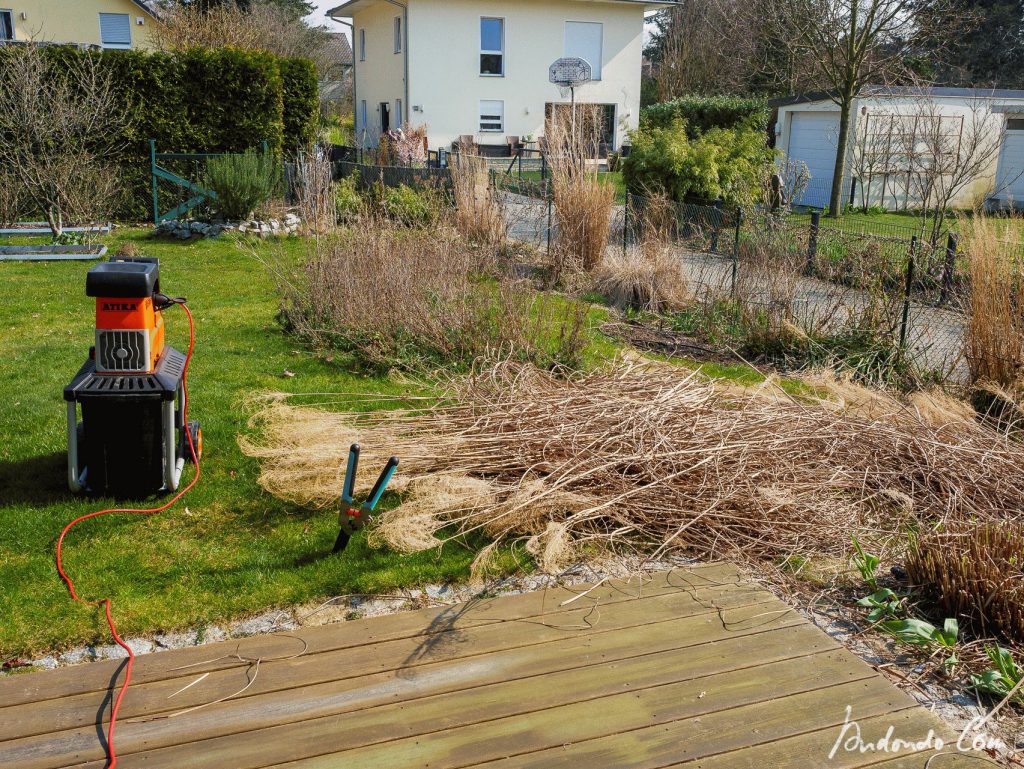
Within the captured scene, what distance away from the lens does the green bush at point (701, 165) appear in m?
14.7

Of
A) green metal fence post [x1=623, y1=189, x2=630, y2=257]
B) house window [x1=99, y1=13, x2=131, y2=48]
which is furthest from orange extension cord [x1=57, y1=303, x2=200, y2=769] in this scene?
house window [x1=99, y1=13, x2=131, y2=48]

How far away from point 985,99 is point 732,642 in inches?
847

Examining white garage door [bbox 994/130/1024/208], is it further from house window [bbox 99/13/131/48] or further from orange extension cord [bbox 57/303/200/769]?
house window [bbox 99/13/131/48]

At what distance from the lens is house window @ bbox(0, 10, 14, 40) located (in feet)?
96.5

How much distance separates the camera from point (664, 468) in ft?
14.9

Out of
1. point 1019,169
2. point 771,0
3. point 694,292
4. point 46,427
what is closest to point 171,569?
point 46,427

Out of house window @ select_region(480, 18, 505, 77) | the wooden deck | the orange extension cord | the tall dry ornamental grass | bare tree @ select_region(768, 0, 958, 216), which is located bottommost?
the wooden deck

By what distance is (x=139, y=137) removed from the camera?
15.1m

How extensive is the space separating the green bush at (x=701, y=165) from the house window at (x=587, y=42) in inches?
541

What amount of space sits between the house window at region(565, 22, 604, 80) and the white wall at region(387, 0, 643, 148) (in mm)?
167

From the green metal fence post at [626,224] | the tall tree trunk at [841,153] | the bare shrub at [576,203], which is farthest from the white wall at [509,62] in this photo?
the bare shrub at [576,203]

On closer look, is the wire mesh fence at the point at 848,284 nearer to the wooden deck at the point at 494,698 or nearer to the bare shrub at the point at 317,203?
the bare shrub at the point at 317,203

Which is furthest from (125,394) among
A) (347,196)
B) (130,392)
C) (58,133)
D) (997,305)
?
(58,133)

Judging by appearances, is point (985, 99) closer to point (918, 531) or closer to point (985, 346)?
point (985, 346)
